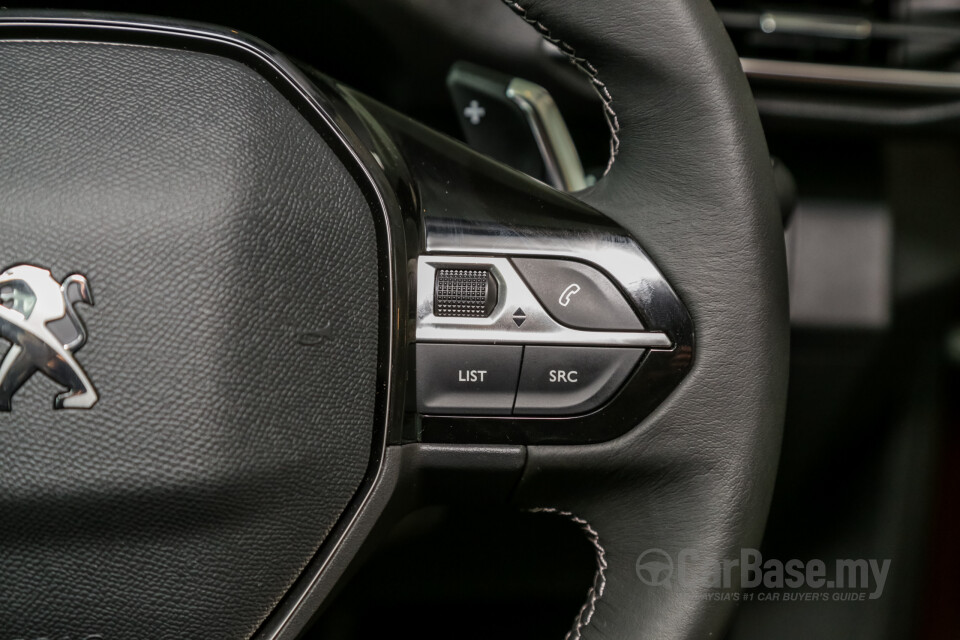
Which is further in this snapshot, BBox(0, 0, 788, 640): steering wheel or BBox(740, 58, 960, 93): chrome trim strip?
BBox(740, 58, 960, 93): chrome trim strip

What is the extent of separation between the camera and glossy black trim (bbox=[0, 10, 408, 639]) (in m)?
0.61

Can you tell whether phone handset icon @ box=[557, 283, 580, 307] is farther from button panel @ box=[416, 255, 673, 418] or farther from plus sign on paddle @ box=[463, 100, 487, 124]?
plus sign on paddle @ box=[463, 100, 487, 124]

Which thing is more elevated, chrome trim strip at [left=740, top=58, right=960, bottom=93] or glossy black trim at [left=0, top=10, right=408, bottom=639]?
chrome trim strip at [left=740, top=58, right=960, bottom=93]

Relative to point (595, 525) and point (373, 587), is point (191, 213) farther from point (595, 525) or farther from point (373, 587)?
point (373, 587)

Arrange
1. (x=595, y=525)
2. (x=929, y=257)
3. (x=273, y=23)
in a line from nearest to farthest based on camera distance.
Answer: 1. (x=595, y=525)
2. (x=273, y=23)
3. (x=929, y=257)

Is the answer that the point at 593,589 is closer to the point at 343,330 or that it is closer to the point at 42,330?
the point at 343,330

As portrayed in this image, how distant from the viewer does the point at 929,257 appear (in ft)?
4.18

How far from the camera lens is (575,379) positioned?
25.3 inches

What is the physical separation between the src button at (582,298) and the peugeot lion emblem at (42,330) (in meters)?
0.32

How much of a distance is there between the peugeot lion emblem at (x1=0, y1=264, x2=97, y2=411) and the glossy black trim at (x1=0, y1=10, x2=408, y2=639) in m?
0.20

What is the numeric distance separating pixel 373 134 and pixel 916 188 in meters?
0.99

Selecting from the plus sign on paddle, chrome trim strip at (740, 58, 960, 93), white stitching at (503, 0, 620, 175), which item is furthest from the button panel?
chrome trim strip at (740, 58, 960, 93)

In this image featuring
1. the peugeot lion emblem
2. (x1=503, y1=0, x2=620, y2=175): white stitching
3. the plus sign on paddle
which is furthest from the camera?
the plus sign on paddle

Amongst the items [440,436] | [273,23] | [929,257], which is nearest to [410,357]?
[440,436]
